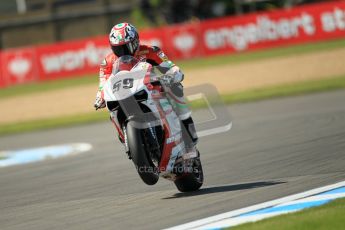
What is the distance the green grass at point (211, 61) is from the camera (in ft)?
102

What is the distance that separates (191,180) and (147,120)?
0.97 metres

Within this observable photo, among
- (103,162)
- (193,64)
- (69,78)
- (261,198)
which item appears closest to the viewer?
(261,198)

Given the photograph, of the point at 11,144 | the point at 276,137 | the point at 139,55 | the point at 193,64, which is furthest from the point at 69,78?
the point at 139,55

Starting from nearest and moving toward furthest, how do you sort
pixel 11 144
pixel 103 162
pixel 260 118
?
1. pixel 103 162
2. pixel 260 118
3. pixel 11 144

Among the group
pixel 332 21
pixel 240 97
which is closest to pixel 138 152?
pixel 240 97

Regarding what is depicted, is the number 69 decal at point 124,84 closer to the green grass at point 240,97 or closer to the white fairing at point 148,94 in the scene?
the white fairing at point 148,94

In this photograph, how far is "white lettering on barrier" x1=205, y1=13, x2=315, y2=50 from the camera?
3375 centimetres

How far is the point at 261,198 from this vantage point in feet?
26.1

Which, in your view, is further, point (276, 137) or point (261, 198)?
point (276, 137)

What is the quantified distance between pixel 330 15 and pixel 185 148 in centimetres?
2524

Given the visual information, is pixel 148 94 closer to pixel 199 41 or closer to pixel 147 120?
pixel 147 120

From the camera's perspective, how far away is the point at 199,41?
35281 millimetres

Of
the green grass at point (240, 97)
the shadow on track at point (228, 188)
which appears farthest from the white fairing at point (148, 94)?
the green grass at point (240, 97)

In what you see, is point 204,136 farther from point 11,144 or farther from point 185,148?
point 185,148
